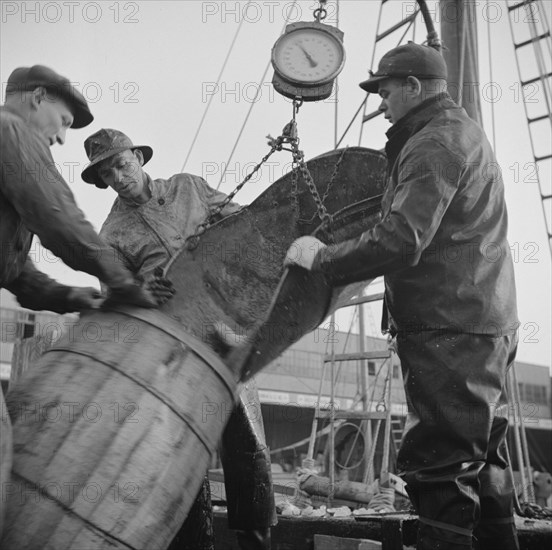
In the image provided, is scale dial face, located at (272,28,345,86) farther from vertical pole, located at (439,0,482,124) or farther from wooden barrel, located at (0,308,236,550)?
wooden barrel, located at (0,308,236,550)

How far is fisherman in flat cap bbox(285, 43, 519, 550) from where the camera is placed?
89.0 inches

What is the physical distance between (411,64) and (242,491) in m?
2.29

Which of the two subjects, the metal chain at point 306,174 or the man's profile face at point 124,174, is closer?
the metal chain at point 306,174

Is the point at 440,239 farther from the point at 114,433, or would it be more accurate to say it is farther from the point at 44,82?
the point at 44,82

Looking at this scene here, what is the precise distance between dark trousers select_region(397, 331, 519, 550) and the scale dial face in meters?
2.36

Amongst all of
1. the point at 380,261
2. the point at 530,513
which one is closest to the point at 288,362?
the point at 530,513

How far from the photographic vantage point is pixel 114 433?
1902 mm

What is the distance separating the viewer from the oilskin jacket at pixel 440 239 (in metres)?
2.33

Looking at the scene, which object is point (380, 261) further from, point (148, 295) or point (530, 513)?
point (530, 513)

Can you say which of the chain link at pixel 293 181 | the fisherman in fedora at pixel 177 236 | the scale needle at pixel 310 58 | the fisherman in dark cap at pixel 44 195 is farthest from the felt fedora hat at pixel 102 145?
the scale needle at pixel 310 58

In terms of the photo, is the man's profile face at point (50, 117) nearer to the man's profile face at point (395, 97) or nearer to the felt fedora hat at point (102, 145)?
the felt fedora hat at point (102, 145)

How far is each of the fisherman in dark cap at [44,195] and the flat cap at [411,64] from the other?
1257 millimetres

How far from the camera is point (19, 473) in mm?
1850

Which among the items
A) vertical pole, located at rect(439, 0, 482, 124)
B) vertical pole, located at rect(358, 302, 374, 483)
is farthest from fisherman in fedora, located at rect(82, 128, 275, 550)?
vertical pole, located at rect(358, 302, 374, 483)
